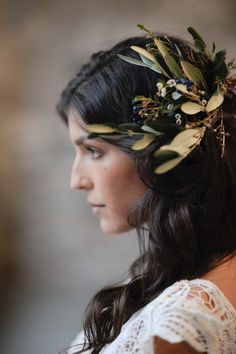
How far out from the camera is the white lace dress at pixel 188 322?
0.67 m

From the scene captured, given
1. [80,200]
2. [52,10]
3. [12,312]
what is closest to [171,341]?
[80,200]

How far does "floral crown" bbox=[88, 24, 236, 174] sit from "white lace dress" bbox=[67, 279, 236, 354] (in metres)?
0.23

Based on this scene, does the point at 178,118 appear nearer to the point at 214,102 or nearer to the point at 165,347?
the point at 214,102

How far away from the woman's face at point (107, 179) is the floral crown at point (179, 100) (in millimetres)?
76

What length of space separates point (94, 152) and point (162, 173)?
7.0 inches

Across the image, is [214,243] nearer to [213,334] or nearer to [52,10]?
[213,334]

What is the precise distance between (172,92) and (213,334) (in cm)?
42

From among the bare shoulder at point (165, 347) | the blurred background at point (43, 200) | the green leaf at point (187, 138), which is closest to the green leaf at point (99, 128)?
the green leaf at point (187, 138)

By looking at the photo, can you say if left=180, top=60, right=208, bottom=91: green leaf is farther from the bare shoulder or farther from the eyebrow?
the bare shoulder

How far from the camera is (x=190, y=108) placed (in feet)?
2.61

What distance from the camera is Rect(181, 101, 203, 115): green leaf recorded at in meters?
0.79

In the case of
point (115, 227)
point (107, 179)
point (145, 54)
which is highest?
point (145, 54)

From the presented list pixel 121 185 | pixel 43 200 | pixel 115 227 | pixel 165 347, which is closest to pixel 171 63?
pixel 121 185

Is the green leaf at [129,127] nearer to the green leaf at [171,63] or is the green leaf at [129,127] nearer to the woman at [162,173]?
the woman at [162,173]
